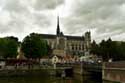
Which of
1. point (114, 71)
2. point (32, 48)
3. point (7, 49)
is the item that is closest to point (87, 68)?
point (114, 71)

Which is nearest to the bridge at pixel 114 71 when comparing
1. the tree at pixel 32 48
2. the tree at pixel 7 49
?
the tree at pixel 32 48

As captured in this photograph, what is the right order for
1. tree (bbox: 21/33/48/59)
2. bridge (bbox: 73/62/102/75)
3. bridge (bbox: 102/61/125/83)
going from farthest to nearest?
1. tree (bbox: 21/33/48/59)
2. bridge (bbox: 73/62/102/75)
3. bridge (bbox: 102/61/125/83)

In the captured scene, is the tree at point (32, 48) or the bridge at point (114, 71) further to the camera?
the tree at point (32, 48)

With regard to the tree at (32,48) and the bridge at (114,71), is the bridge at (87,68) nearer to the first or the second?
the bridge at (114,71)

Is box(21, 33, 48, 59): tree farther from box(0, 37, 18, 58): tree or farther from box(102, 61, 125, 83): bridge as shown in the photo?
box(102, 61, 125, 83): bridge

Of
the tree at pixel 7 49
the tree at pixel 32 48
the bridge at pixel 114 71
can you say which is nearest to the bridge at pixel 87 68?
the bridge at pixel 114 71

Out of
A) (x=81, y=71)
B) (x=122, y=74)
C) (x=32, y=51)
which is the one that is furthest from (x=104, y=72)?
(x=32, y=51)

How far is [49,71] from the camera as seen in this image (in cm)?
8725

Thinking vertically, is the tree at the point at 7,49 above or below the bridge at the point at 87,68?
above

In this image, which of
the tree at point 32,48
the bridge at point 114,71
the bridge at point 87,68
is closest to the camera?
the bridge at point 114,71

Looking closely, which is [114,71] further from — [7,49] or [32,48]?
[7,49]

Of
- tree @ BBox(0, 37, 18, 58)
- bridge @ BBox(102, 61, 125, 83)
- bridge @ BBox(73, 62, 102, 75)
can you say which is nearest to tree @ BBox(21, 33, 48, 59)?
tree @ BBox(0, 37, 18, 58)

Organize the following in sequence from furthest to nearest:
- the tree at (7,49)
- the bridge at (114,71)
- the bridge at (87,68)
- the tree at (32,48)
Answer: the tree at (32,48), the tree at (7,49), the bridge at (87,68), the bridge at (114,71)

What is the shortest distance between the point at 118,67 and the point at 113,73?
2.83 meters
